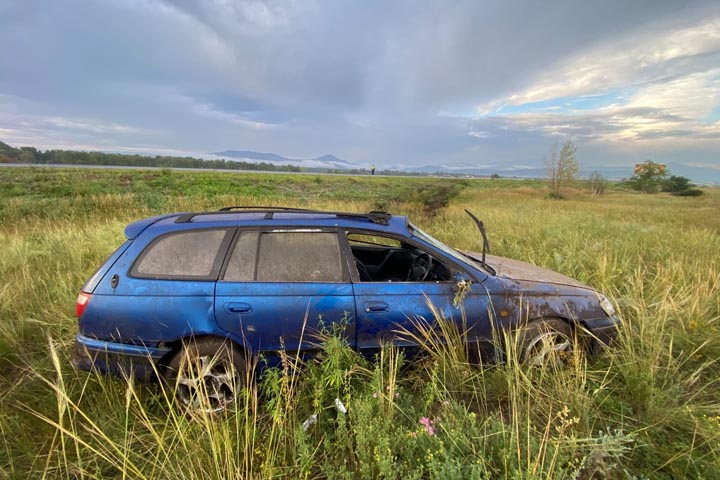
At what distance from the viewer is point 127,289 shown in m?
2.34

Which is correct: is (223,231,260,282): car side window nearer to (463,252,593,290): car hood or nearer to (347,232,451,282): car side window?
(347,232,451,282): car side window

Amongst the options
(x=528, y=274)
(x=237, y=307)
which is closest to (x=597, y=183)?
(x=528, y=274)

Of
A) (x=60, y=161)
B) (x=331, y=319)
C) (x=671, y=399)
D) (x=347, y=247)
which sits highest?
(x=60, y=161)

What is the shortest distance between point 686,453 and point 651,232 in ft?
31.4

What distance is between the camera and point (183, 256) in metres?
2.48

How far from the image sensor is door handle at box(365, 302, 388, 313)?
8.10 feet

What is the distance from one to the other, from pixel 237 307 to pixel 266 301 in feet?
0.74

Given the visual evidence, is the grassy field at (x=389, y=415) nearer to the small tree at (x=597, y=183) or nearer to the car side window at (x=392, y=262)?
the car side window at (x=392, y=262)

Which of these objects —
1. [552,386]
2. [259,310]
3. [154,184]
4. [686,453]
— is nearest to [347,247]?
[259,310]

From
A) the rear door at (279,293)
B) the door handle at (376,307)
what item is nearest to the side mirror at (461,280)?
the door handle at (376,307)

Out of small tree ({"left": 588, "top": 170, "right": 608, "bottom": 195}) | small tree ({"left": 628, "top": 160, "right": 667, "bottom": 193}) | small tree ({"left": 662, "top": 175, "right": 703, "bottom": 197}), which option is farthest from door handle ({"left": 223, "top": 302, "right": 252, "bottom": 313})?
small tree ({"left": 628, "top": 160, "right": 667, "bottom": 193})

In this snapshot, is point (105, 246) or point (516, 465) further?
point (105, 246)

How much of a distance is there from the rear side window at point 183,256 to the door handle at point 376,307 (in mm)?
1281

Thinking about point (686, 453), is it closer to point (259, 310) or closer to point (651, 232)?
point (259, 310)
